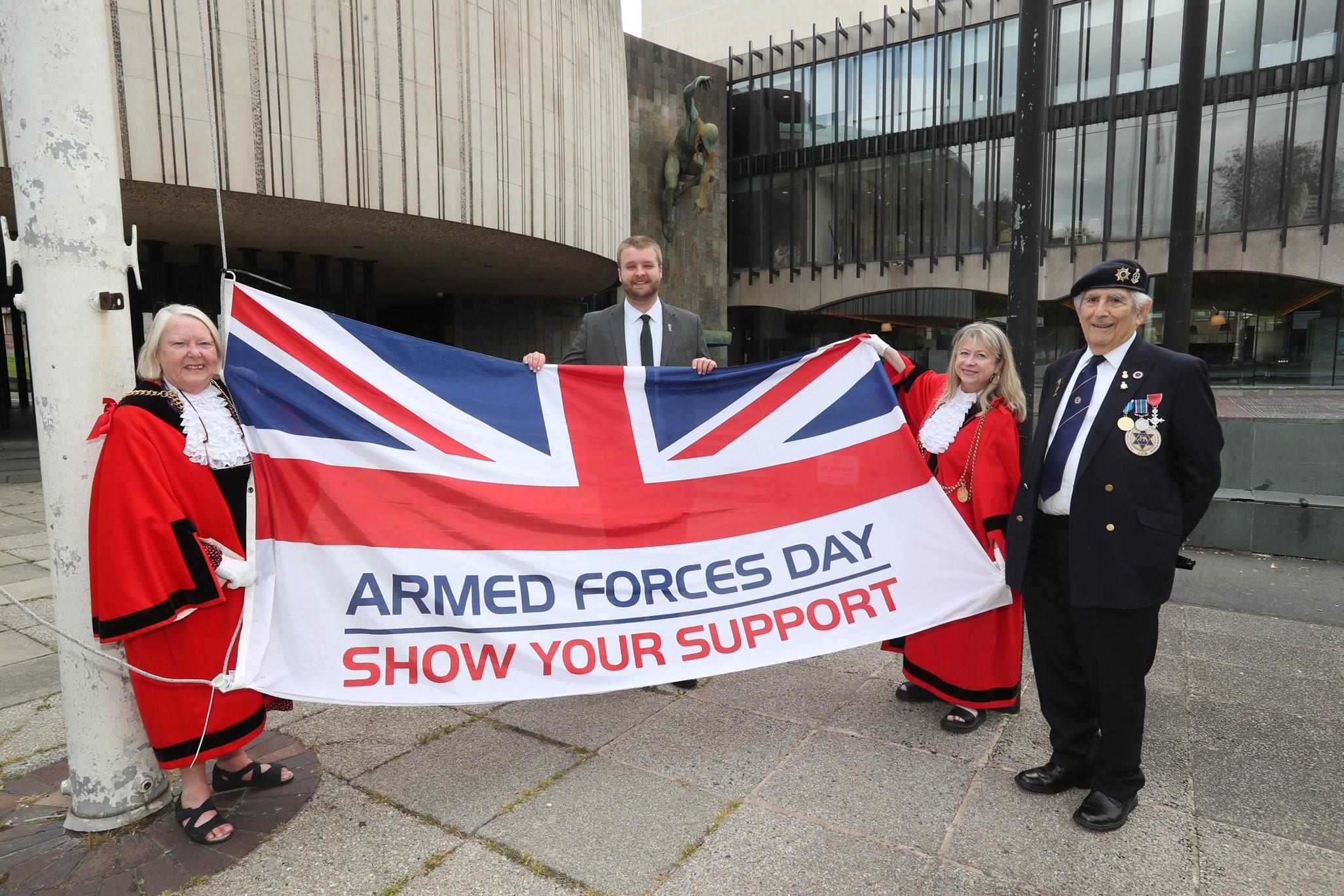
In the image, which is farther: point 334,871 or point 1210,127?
point 1210,127

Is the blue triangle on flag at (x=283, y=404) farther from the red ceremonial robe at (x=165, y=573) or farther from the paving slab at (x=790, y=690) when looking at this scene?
the paving slab at (x=790, y=690)

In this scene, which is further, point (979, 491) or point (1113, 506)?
point (979, 491)

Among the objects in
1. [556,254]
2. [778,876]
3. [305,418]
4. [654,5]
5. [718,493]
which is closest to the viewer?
[778,876]

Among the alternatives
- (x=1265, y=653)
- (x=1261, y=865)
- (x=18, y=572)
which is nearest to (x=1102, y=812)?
(x=1261, y=865)

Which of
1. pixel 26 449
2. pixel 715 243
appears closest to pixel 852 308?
pixel 715 243

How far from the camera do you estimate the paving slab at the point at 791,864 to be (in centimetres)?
239

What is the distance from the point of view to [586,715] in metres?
3.65

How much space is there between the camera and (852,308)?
30.5m

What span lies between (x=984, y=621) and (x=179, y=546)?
3174 millimetres

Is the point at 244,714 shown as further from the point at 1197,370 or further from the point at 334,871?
the point at 1197,370

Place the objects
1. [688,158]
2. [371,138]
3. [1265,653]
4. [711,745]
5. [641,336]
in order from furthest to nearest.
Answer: [688,158] < [371,138] < [1265,653] < [641,336] < [711,745]

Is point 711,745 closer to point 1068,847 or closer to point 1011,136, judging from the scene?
point 1068,847

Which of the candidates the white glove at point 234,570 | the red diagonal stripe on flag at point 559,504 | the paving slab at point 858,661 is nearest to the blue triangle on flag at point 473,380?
the red diagonal stripe on flag at point 559,504

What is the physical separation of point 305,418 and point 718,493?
171 centimetres
